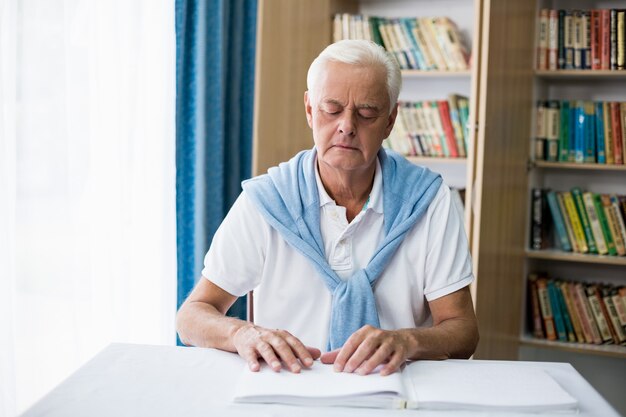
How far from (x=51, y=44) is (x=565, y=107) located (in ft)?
7.28

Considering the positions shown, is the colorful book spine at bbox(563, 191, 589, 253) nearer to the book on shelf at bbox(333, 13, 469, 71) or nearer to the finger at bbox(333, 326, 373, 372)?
the book on shelf at bbox(333, 13, 469, 71)

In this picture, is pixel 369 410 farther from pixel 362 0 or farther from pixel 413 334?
pixel 362 0

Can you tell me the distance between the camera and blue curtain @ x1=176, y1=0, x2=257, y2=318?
270 centimetres

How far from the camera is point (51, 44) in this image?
6.58 feet

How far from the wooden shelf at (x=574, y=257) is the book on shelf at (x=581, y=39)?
793 mm

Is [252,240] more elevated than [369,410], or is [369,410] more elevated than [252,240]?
[252,240]

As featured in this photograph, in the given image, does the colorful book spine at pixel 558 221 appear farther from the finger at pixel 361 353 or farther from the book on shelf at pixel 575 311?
the finger at pixel 361 353

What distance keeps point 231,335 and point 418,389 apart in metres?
0.41

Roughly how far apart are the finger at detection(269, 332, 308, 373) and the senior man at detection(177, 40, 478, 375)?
0.31 m

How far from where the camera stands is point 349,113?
1732 millimetres

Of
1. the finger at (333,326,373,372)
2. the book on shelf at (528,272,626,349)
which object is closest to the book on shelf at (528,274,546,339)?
the book on shelf at (528,272,626,349)

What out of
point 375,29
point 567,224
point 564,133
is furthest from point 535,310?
point 375,29

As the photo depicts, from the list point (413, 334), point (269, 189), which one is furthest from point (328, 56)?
point (413, 334)

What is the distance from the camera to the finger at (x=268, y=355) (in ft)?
4.36
